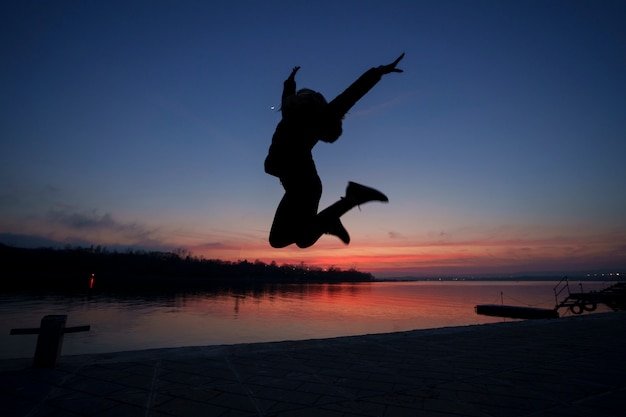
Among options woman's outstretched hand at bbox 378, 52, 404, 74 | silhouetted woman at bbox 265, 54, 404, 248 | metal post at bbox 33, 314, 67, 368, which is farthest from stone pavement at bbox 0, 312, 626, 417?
woman's outstretched hand at bbox 378, 52, 404, 74

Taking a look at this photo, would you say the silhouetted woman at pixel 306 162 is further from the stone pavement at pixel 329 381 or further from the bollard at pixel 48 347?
the bollard at pixel 48 347


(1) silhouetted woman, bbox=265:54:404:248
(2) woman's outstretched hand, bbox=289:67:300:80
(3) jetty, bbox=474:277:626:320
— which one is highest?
(2) woman's outstretched hand, bbox=289:67:300:80

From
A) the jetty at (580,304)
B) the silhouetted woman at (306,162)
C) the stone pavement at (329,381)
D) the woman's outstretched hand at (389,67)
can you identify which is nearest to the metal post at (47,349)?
the stone pavement at (329,381)

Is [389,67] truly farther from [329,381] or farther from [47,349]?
[47,349]

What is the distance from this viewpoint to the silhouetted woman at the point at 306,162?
248 cm

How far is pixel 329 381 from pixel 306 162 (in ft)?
9.44

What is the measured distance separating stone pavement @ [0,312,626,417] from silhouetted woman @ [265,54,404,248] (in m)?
1.75

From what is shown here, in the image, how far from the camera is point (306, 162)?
282 centimetres

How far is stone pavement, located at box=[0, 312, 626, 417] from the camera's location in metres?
3.20

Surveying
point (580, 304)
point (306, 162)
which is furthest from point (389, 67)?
point (580, 304)

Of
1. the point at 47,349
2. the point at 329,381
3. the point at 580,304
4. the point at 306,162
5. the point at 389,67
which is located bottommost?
the point at 580,304

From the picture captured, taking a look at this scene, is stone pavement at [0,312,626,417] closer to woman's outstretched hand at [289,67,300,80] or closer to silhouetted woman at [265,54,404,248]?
silhouetted woman at [265,54,404,248]

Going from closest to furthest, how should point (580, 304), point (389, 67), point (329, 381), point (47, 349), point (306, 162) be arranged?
1. point (389, 67)
2. point (306, 162)
3. point (329, 381)
4. point (47, 349)
5. point (580, 304)

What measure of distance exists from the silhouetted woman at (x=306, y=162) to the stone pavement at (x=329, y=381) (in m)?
1.75
